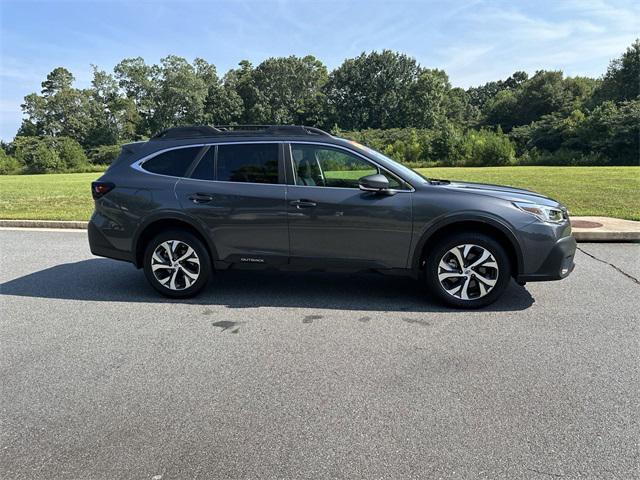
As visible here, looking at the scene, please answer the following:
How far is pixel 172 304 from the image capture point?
5.12m

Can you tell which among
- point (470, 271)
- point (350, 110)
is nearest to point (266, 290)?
point (470, 271)

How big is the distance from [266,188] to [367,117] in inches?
3409

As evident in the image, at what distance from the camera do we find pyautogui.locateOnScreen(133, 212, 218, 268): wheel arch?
200 inches

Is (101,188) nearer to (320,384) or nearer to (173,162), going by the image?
(173,162)

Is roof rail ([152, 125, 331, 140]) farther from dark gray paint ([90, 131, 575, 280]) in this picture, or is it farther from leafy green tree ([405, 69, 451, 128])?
leafy green tree ([405, 69, 451, 128])

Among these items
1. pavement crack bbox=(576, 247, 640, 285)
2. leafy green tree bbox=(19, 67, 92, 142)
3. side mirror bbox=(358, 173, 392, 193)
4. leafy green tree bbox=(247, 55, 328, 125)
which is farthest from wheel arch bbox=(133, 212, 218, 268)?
leafy green tree bbox=(247, 55, 328, 125)

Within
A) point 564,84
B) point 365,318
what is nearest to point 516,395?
point 365,318

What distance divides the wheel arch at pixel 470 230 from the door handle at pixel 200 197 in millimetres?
2240

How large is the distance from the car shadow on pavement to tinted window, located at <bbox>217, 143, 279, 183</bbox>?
120 centimetres

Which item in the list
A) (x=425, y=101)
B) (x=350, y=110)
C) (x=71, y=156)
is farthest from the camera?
(x=350, y=110)

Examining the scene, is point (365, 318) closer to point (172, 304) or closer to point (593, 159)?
point (172, 304)

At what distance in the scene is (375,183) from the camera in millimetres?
4688

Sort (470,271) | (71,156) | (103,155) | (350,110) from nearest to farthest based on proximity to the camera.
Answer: (470,271)
(71,156)
(103,155)
(350,110)

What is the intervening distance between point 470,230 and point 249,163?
243 cm
